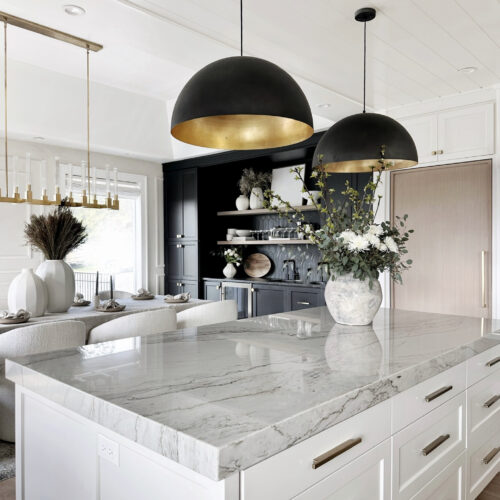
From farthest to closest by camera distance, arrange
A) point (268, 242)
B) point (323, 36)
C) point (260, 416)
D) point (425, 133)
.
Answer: point (268, 242) → point (425, 133) → point (323, 36) → point (260, 416)

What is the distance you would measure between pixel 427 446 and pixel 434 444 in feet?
0.16

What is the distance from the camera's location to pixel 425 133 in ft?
13.1

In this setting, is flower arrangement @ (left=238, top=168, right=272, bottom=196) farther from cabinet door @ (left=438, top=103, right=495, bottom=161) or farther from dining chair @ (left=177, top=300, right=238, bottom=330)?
dining chair @ (left=177, top=300, right=238, bottom=330)

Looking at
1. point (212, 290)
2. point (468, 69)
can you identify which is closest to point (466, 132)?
point (468, 69)

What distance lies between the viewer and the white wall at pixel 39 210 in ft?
16.0

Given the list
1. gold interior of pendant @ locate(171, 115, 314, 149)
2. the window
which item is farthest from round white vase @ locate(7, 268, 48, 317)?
the window

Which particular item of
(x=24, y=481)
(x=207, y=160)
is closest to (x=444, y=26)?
(x=24, y=481)

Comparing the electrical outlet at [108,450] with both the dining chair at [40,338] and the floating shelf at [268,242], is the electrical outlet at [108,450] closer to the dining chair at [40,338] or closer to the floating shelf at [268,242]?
the dining chair at [40,338]

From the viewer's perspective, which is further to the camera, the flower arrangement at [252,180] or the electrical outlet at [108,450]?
the flower arrangement at [252,180]

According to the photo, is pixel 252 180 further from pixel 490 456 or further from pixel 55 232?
pixel 490 456

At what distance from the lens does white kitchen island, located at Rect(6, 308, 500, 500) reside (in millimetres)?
953

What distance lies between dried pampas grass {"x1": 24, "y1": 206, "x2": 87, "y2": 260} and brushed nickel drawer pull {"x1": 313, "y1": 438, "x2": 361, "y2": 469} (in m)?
2.66

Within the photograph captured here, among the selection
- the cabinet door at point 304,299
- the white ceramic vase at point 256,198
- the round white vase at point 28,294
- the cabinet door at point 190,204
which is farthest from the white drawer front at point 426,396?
the cabinet door at point 190,204

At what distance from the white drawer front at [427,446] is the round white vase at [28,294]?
2543 mm
